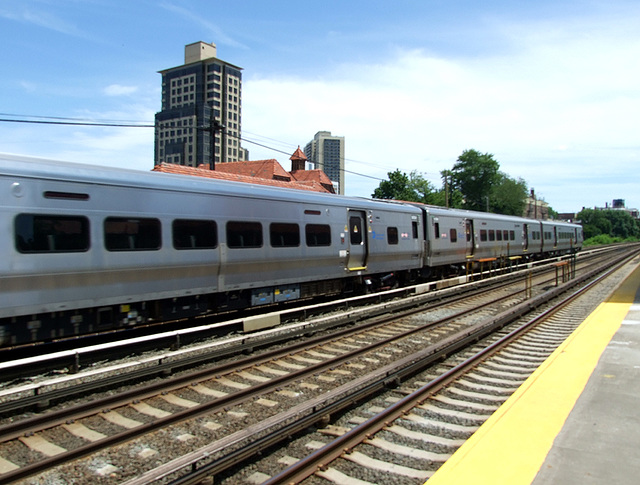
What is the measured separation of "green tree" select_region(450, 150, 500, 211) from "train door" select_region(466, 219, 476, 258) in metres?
77.2

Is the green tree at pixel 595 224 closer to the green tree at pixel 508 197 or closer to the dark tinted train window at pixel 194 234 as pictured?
the green tree at pixel 508 197

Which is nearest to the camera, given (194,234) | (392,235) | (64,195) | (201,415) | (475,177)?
(201,415)

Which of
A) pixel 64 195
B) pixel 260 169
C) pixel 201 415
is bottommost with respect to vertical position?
pixel 201 415

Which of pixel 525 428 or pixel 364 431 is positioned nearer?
pixel 525 428

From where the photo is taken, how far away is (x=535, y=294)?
1802 cm

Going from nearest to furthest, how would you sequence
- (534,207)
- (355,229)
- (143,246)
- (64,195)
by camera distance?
(64,195), (143,246), (355,229), (534,207)

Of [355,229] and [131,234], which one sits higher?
[355,229]

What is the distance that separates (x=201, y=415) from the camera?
5.80 metres

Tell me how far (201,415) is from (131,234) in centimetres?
450

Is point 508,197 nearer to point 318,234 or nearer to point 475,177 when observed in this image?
point 475,177

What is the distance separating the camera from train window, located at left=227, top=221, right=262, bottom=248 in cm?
1090

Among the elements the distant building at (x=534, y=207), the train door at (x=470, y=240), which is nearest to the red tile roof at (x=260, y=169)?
the train door at (x=470, y=240)

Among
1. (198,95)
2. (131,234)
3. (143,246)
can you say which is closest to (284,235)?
(143,246)

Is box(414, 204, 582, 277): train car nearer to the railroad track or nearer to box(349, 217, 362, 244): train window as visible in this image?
Result: box(349, 217, 362, 244): train window
